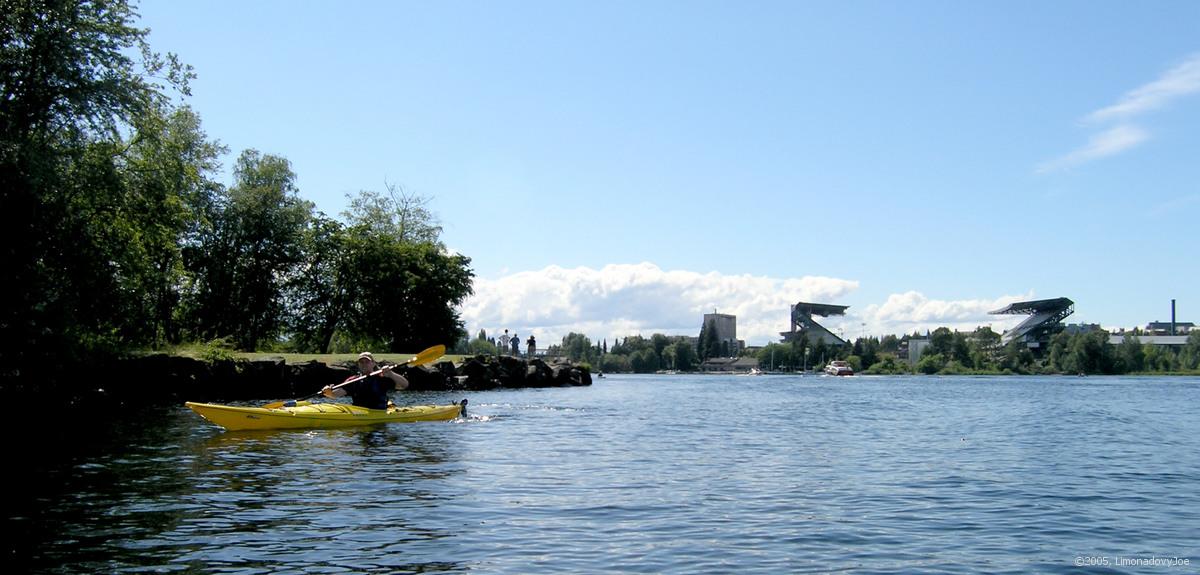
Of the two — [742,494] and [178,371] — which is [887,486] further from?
[178,371]

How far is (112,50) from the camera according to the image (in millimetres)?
25547

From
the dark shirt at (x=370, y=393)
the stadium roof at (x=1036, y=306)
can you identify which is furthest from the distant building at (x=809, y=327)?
the dark shirt at (x=370, y=393)

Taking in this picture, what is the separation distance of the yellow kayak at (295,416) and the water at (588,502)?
1.20ft

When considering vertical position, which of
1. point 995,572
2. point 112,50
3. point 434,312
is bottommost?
point 995,572

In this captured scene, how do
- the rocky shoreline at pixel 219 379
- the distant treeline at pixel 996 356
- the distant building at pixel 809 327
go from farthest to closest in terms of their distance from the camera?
the distant building at pixel 809 327 → the distant treeline at pixel 996 356 → the rocky shoreline at pixel 219 379

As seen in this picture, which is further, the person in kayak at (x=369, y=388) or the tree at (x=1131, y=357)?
the tree at (x=1131, y=357)

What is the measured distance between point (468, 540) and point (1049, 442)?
58.6 feet

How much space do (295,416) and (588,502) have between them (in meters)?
11.7

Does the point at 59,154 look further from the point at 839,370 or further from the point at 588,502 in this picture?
the point at 839,370

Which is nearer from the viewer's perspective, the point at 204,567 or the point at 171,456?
the point at 204,567

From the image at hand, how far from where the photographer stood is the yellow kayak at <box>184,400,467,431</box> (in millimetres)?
21172

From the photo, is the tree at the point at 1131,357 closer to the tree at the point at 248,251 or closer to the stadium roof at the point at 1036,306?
the stadium roof at the point at 1036,306

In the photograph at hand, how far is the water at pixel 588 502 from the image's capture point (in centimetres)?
929

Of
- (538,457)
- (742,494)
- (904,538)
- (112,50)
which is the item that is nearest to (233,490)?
(538,457)
